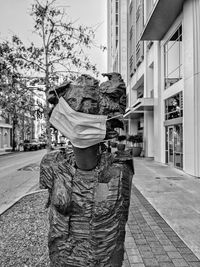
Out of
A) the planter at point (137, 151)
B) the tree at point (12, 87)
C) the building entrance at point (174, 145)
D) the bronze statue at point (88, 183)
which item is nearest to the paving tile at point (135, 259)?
the bronze statue at point (88, 183)

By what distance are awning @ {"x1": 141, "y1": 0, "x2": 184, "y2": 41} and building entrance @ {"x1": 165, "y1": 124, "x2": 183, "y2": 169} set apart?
17.9ft

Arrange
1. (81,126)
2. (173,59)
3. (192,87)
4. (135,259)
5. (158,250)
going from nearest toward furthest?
(81,126) < (135,259) < (158,250) < (192,87) < (173,59)

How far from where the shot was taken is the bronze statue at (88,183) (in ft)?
4.61

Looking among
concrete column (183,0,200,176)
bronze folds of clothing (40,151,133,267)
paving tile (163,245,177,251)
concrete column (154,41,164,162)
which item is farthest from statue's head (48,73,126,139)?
concrete column (154,41,164,162)

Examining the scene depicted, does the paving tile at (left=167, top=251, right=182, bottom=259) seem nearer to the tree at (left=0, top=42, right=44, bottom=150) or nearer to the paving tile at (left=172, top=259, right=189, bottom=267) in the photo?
the paving tile at (left=172, top=259, right=189, bottom=267)

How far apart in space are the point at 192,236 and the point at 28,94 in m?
5.41

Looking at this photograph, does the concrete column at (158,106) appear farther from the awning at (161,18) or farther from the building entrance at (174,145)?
the awning at (161,18)

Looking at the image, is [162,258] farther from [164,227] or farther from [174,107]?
[174,107]

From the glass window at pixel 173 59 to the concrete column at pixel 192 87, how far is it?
1.42 meters

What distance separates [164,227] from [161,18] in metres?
10.8

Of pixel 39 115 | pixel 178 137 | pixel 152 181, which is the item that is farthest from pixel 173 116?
pixel 39 115

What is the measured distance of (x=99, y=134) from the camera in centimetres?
144

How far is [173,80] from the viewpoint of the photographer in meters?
12.5

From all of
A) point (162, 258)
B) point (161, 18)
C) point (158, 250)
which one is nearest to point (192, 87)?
point (161, 18)
